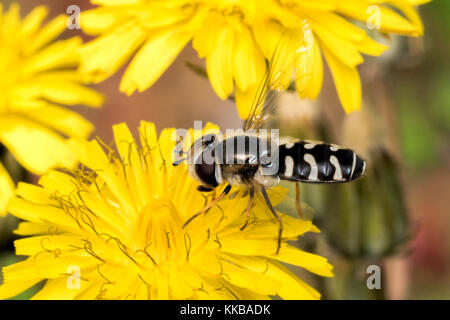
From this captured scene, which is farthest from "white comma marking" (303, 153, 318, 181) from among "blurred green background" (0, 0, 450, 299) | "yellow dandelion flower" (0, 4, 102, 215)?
"yellow dandelion flower" (0, 4, 102, 215)

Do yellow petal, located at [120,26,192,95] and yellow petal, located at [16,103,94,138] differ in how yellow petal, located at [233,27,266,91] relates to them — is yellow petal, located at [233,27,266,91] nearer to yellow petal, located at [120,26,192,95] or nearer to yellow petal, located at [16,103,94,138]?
yellow petal, located at [120,26,192,95]

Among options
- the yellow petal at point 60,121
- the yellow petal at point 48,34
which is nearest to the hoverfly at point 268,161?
the yellow petal at point 60,121

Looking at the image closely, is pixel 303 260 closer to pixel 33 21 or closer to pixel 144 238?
pixel 144 238

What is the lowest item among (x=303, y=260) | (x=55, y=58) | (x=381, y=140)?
(x=303, y=260)

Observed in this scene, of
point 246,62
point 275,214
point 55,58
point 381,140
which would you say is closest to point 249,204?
point 275,214
